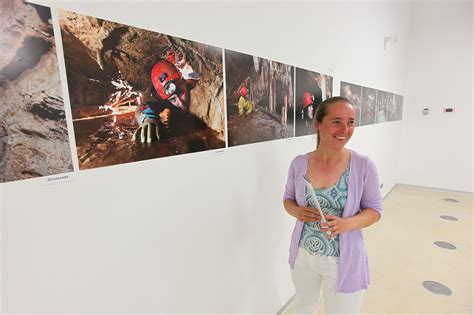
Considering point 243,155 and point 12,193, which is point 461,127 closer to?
point 243,155

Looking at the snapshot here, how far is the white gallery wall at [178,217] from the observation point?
30.4 inches

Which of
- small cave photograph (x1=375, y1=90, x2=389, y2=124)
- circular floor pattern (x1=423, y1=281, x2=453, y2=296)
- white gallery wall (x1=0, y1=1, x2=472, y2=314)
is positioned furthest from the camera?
small cave photograph (x1=375, y1=90, x2=389, y2=124)

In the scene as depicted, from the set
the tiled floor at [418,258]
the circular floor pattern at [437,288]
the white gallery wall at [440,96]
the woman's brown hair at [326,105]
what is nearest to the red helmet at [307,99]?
the woman's brown hair at [326,105]

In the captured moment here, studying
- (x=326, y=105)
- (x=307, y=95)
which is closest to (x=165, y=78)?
Result: (x=326, y=105)

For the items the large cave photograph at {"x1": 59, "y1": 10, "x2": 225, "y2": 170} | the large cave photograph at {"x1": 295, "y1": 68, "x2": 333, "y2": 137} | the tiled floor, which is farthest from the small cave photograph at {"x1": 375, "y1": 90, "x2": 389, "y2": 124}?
the large cave photograph at {"x1": 59, "y1": 10, "x2": 225, "y2": 170}

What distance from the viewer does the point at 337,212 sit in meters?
1.21

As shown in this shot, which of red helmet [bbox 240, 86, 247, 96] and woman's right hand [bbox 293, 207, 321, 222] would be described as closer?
woman's right hand [bbox 293, 207, 321, 222]

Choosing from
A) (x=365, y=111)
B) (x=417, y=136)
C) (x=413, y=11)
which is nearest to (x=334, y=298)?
(x=365, y=111)

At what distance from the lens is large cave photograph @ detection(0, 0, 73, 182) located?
664 millimetres

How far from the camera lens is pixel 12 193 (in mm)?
701

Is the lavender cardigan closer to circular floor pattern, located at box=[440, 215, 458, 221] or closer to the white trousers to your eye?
the white trousers

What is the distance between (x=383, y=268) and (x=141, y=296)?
8.06ft

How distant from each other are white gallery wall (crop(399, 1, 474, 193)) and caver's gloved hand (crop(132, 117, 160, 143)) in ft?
18.7

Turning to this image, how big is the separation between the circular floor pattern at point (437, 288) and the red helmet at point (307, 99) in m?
1.96
